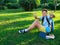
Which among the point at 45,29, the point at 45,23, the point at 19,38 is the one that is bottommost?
the point at 19,38

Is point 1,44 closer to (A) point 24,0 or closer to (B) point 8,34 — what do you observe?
(B) point 8,34

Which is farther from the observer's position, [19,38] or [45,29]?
[19,38]

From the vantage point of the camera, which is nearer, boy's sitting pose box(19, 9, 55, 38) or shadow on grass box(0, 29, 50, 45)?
shadow on grass box(0, 29, 50, 45)

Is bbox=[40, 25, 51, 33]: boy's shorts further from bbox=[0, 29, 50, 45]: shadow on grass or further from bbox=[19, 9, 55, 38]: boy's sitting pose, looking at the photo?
bbox=[0, 29, 50, 45]: shadow on grass

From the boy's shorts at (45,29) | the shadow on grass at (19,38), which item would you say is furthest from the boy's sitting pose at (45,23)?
the shadow on grass at (19,38)

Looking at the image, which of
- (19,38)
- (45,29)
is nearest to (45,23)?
(45,29)

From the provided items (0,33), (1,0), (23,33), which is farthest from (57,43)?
(1,0)

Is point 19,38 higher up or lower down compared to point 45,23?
lower down

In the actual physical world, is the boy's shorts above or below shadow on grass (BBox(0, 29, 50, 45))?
above

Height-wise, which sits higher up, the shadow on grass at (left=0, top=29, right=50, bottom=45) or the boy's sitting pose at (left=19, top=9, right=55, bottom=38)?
the boy's sitting pose at (left=19, top=9, right=55, bottom=38)

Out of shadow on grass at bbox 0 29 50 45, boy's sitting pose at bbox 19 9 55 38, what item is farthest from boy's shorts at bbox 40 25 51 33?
shadow on grass at bbox 0 29 50 45

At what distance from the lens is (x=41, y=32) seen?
9.23 meters

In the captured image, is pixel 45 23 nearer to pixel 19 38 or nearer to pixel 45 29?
pixel 45 29

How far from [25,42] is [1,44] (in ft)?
3.02
